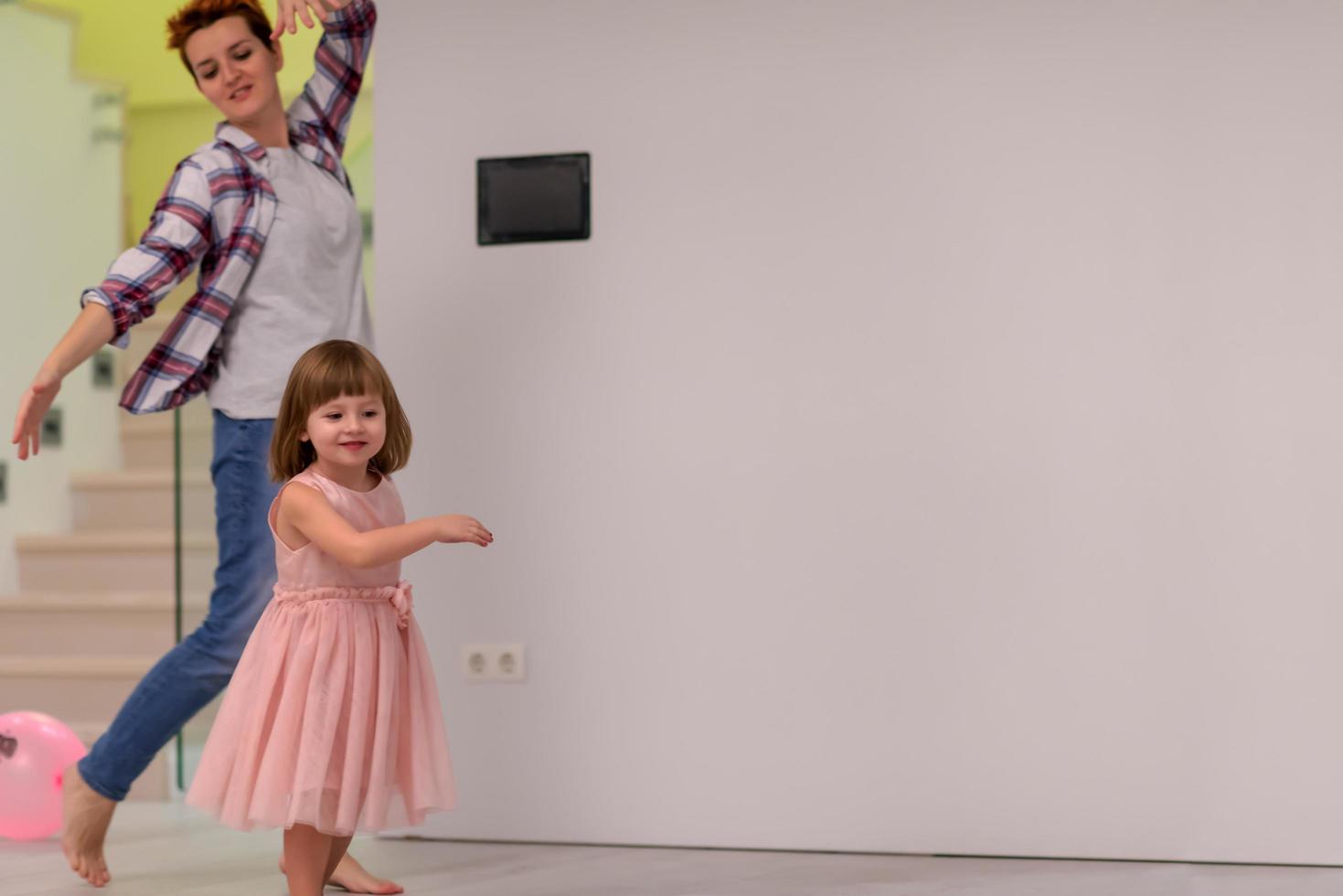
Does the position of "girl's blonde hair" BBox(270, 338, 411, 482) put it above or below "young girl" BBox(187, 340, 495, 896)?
above

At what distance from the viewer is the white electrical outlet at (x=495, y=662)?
258cm

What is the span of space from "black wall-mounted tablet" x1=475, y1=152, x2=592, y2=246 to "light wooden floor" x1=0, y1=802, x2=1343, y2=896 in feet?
3.47

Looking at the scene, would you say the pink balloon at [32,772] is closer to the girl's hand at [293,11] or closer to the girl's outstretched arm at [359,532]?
the girl's outstretched arm at [359,532]

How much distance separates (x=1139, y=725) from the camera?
235 centimetres

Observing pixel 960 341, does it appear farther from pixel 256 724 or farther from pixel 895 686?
pixel 256 724

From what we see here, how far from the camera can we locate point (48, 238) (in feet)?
14.5

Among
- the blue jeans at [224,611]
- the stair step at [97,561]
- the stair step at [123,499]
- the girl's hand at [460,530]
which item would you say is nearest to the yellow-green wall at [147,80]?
the stair step at [123,499]

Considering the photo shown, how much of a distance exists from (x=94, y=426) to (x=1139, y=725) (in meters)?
3.18

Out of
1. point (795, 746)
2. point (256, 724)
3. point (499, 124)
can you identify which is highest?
point (499, 124)

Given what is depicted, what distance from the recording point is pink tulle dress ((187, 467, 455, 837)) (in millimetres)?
1842

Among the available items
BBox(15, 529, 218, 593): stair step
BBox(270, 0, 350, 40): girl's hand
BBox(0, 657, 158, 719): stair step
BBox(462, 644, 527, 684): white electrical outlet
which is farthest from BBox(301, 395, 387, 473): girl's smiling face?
BBox(15, 529, 218, 593): stair step

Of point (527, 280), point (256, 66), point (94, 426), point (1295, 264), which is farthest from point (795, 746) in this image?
point (94, 426)

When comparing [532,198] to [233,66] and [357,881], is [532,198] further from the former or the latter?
[357,881]

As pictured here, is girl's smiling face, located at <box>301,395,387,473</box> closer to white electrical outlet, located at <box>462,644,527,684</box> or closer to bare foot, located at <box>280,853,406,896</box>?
bare foot, located at <box>280,853,406,896</box>
